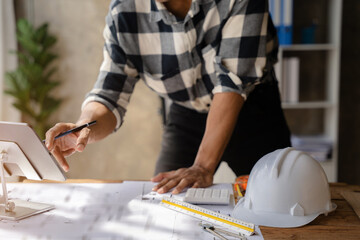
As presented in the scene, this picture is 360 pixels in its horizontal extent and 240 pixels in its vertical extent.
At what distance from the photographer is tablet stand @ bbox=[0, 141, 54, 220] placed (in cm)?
109

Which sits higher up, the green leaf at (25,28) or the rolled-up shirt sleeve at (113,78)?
the green leaf at (25,28)

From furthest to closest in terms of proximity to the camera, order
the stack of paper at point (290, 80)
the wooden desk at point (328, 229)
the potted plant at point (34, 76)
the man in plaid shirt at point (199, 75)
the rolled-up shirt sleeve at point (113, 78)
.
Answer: the potted plant at point (34, 76)
the stack of paper at point (290, 80)
the rolled-up shirt sleeve at point (113, 78)
the man in plaid shirt at point (199, 75)
the wooden desk at point (328, 229)

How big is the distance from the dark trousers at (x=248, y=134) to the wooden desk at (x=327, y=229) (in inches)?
26.0

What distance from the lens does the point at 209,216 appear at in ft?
3.52

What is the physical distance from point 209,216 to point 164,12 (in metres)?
0.78

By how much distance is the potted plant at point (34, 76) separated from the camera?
3.08 metres

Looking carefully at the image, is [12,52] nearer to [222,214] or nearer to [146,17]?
[146,17]

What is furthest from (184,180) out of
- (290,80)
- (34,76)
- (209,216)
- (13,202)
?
(34,76)

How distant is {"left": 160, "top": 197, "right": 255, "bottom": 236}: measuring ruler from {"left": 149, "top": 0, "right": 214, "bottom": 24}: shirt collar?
67 cm

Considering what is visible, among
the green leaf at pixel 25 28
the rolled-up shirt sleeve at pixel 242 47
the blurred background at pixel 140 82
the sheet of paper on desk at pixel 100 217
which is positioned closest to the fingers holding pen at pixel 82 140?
the sheet of paper on desk at pixel 100 217

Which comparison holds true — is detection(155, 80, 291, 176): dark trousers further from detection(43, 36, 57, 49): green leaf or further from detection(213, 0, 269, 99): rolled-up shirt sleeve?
detection(43, 36, 57, 49): green leaf

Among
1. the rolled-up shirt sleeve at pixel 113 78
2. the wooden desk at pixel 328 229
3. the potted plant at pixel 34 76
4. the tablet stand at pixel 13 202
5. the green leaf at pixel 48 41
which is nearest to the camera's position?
the wooden desk at pixel 328 229

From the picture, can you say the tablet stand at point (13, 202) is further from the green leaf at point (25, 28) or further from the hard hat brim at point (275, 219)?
the green leaf at point (25, 28)

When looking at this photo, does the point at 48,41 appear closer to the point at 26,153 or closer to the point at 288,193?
the point at 26,153
